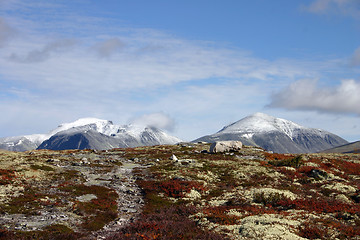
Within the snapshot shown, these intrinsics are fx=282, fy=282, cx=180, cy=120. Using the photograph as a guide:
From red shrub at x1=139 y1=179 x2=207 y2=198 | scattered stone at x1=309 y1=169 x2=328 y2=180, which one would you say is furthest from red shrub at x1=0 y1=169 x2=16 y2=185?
scattered stone at x1=309 y1=169 x2=328 y2=180

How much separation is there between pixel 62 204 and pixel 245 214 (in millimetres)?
16216

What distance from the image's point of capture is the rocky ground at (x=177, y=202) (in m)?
19.2

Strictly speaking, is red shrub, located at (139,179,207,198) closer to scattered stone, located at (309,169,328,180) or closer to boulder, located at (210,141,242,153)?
scattered stone, located at (309,169,328,180)

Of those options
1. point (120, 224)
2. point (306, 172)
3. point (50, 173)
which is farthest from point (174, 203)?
point (306, 172)

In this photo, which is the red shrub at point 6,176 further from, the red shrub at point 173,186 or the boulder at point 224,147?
the boulder at point 224,147

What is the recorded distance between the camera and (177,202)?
3002 centimetres

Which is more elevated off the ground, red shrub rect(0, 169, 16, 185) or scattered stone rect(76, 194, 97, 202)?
red shrub rect(0, 169, 16, 185)

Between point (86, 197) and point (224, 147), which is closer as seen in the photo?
point (86, 197)

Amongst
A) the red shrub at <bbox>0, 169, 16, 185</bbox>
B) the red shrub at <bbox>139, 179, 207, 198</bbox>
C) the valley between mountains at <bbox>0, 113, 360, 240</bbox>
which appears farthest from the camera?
the red shrub at <bbox>139, 179, 207, 198</bbox>

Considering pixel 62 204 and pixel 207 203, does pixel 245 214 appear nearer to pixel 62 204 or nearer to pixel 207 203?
pixel 207 203

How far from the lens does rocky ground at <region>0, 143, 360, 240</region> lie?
19.2 metres

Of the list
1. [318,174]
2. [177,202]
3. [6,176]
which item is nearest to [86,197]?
[177,202]

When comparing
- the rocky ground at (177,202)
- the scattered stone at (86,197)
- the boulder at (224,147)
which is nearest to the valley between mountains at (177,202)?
the rocky ground at (177,202)

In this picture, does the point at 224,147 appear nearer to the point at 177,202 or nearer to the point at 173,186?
the point at 173,186
